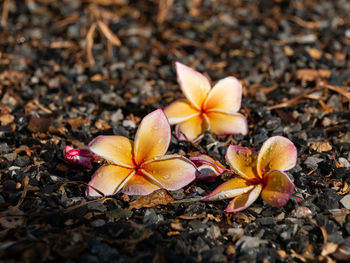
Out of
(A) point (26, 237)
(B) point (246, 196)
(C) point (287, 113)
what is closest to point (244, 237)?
(B) point (246, 196)

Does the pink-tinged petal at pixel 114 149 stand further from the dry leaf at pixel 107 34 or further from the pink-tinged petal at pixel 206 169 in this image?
the dry leaf at pixel 107 34

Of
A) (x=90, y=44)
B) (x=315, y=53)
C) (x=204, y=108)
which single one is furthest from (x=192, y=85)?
(x=315, y=53)

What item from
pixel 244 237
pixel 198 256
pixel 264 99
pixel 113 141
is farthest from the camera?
pixel 264 99

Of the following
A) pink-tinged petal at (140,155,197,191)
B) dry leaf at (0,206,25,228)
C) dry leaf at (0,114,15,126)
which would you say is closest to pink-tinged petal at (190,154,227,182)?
pink-tinged petal at (140,155,197,191)

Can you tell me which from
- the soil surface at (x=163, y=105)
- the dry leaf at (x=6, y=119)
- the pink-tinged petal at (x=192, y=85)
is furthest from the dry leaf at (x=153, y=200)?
the dry leaf at (x=6, y=119)

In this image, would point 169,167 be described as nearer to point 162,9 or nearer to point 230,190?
point 230,190

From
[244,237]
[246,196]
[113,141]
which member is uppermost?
[113,141]

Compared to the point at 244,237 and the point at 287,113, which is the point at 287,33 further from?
the point at 244,237
